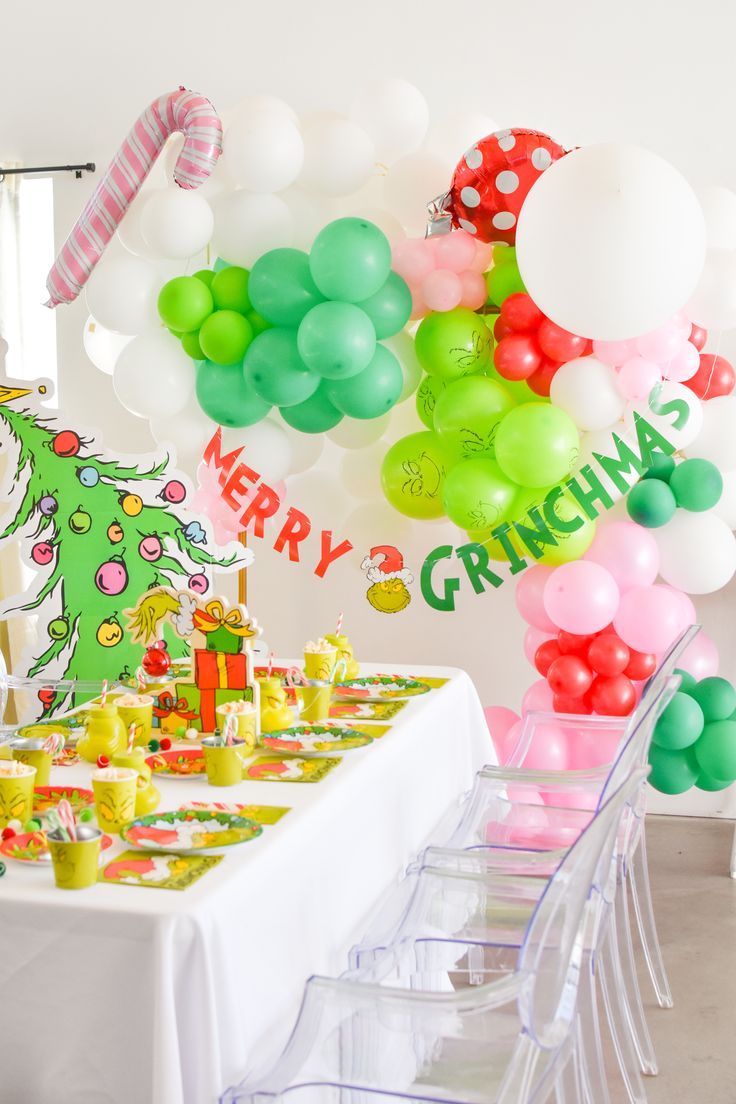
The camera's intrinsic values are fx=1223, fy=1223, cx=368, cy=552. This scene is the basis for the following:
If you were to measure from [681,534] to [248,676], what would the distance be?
4.83ft

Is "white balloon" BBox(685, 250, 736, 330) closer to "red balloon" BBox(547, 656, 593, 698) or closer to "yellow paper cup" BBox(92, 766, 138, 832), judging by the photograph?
"red balloon" BBox(547, 656, 593, 698)

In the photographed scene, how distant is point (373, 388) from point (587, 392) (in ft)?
1.87

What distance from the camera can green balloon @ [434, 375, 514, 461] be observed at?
327 centimetres

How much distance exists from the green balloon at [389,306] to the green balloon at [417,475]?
1.08ft

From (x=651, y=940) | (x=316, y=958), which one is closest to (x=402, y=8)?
(x=651, y=940)

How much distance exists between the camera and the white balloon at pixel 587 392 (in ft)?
10.6

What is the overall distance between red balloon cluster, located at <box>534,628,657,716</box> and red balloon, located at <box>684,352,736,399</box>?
72cm

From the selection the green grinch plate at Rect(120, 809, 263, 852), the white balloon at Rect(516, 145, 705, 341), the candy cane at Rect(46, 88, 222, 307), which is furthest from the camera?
the candy cane at Rect(46, 88, 222, 307)

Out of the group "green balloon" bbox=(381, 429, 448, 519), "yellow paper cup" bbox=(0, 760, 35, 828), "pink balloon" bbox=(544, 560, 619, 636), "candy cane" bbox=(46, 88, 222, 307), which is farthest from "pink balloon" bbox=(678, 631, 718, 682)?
"yellow paper cup" bbox=(0, 760, 35, 828)

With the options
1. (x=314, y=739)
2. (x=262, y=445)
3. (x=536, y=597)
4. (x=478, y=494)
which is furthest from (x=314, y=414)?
(x=314, y=739)

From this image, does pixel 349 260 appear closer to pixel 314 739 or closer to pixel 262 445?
pixel 262 445

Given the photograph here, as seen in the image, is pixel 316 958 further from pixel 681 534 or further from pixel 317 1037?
pixel 681 534

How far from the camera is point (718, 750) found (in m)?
3.27

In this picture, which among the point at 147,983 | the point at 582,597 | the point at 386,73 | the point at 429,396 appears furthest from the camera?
the point at 386,73
